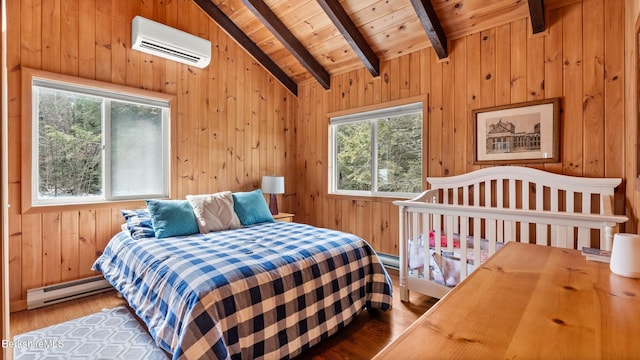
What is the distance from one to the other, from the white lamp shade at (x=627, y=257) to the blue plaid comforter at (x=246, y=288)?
4.56ft

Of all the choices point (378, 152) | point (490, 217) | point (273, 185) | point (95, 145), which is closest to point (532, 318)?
point (490, 217)

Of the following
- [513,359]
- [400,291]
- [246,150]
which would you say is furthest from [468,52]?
[513,359]

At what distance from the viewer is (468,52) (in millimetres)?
2789

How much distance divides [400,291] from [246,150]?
239 cm

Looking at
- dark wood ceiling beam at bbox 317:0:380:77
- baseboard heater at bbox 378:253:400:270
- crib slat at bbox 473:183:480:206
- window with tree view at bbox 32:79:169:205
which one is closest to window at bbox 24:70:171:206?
window with tree view at bbox 32:79:169:205

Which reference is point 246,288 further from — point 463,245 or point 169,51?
point 169,51

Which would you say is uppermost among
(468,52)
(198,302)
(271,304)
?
(468,52)

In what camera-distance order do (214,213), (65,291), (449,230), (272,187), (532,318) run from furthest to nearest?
(272,187), (214,213), (65,291), (449,230), (532,318)

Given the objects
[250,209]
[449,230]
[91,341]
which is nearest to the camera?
[91,341]

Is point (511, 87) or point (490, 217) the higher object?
point (511, 87)

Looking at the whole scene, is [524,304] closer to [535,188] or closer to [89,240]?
[535,188]

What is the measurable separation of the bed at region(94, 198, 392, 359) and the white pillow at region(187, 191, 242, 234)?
0.23 m

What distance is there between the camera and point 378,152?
11.6 ft

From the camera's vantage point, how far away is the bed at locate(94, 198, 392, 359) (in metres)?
1.46
